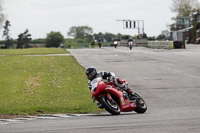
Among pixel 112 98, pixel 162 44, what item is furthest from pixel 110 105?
pixel 162 44

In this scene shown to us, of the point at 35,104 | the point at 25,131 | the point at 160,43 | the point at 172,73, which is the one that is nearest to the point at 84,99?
the point at 35,104

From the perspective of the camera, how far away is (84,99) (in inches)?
→ 647

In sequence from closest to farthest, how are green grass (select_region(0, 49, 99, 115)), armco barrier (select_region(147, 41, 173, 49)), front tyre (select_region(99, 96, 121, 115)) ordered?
front tyre (select_region(99, 96, 121, 115))
green grass (select_region(0, 49, 99, 115))
armco barrier (select_region(147, 41, 173, 49))

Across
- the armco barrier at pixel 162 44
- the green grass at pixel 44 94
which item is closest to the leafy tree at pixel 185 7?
the armco barrier at pixel 162 44

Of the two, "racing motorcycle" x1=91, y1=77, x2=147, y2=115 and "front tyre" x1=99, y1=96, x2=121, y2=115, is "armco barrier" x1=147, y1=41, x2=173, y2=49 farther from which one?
"front tyre" x1=99, y1=96, x2=121, y2=115

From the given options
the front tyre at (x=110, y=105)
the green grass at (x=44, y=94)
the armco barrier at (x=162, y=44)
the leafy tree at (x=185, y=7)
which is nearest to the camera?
the front tyre at (x=110, y=105)

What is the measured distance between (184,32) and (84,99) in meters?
117

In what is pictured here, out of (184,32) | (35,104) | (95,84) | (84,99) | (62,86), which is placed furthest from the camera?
(184,32)

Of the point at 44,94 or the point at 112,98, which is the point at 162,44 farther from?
the point at 112,98

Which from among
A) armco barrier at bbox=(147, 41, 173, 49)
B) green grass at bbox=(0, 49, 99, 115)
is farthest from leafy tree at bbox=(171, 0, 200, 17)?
green grass at bbox=(0, 49, 99, 115)

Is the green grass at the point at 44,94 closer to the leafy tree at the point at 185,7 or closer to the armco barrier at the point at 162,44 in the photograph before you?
the armco barrier at the point at 162,44

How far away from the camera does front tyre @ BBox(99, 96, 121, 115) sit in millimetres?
11672

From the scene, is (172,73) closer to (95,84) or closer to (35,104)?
(35,104)

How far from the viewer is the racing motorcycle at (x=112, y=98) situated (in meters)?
11.7
